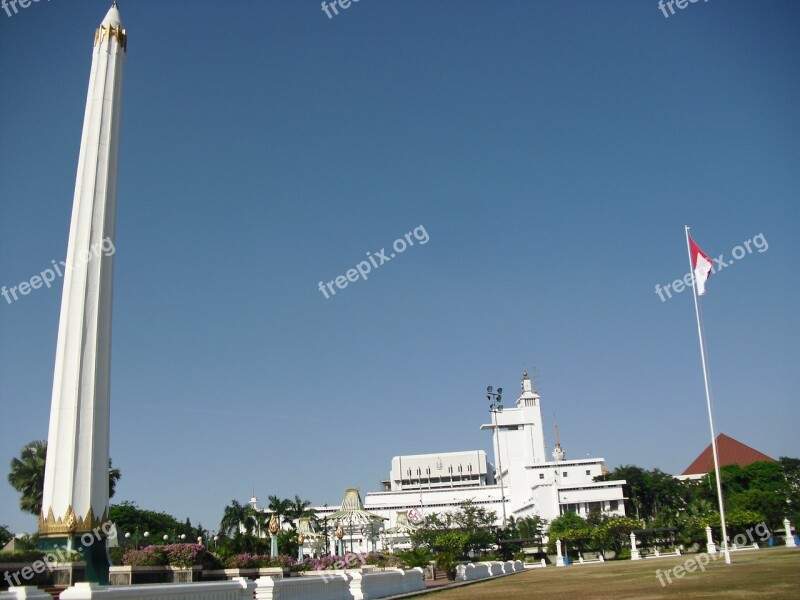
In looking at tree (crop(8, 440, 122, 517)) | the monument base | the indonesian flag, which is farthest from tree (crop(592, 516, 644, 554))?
the monument base

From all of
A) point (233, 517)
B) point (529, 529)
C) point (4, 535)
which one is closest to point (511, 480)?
point (529, 529)

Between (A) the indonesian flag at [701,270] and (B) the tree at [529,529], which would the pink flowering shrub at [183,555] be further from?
(B) the tree at [529,529]

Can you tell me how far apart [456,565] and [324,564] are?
695cm

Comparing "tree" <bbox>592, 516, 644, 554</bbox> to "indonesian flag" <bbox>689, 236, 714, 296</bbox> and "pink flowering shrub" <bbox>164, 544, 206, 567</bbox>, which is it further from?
"pink flowering shrub" <bbox>164, 544, 206, 567</bbox>

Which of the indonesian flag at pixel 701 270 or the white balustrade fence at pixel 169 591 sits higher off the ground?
the indonesian flag at pixel 701 270

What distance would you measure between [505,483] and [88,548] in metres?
115

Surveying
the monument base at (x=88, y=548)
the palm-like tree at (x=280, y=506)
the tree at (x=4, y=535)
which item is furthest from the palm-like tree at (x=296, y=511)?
the monument base at (x=88, y=548)

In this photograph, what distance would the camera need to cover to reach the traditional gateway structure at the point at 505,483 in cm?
11031

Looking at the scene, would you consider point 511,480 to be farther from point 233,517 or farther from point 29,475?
point 29,475

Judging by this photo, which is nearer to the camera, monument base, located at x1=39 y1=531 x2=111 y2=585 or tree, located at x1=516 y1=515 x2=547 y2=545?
monument base, located at x1=39 y1=531 x2=111 y2=585

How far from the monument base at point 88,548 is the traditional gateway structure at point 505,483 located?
219 ft

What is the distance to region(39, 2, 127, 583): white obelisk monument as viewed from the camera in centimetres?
2373

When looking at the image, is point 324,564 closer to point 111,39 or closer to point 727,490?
point 111,39

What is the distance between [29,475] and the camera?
43.7m
